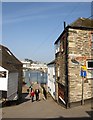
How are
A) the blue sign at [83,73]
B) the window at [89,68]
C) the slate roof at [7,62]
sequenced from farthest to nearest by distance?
the slate roof at [7,62]
the window at [89,68]
the blue sign at [83,73]

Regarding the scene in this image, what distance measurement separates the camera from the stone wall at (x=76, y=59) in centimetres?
1845

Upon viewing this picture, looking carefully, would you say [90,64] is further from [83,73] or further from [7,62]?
[7,62]

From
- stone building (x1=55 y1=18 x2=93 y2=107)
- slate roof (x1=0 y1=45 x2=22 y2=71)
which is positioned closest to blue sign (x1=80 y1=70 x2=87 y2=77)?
stone building (x1=55 y1=18 x2=93 y2=107)

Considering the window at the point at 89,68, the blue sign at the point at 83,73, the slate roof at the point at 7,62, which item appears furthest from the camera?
the slate roof at the point at 7,62

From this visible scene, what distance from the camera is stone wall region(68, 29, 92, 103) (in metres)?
18.5

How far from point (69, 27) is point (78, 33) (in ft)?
3.05

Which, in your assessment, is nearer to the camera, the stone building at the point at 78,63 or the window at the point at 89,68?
the stone building at the point at 78,63

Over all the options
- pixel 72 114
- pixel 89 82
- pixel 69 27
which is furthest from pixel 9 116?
pixel 69 27

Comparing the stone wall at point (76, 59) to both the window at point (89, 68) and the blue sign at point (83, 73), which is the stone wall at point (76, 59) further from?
the window at point (89, 68)

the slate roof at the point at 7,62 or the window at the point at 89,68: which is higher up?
the slate roof at the point at 7,62

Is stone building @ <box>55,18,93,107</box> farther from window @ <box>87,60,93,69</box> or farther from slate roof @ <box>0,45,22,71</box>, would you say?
slate roof @ <box>0,45,22,71</box>

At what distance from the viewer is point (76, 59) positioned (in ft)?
60.9

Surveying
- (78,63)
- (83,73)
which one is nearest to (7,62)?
(78,63)

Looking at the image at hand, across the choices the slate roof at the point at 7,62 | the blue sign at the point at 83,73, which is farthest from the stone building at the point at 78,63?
the slate roof at the point at 7,62
